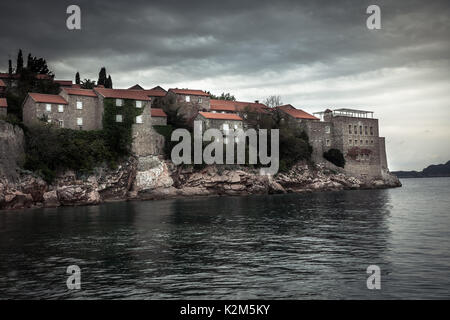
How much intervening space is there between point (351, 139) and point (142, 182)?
49.3 metres

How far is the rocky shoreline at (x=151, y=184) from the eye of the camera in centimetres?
4653

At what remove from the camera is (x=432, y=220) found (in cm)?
3150

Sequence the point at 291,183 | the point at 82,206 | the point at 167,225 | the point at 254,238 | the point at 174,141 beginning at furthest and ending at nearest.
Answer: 1. the point at 291,183
2. the point at 174,141
3. the point at 82,206
4. the point at 167,225
5. the point at 254,238

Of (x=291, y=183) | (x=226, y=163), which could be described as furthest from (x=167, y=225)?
(x=291, y=183)

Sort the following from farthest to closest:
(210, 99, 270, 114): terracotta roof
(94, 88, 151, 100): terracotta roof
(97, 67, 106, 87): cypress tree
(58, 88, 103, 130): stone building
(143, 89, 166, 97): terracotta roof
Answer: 1. (97, 67, 106, 87): cypress tree
2. (210, 99, 270, 114): terracotta roof
3. (143, 89, 166, 97): terracotta roof
4. (94, 88, 151, 100): terracotta roof
5. (58, 88, 103, 130): stone building

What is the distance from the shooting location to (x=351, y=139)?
289 ft

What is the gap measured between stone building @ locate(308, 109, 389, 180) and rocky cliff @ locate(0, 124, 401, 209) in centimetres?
497

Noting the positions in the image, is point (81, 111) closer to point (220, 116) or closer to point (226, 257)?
point (220, 116)

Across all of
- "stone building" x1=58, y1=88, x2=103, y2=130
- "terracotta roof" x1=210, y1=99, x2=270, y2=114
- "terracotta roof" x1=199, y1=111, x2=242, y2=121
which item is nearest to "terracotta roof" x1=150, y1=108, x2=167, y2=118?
"terracotta roof" x1=199, y1=111, x2=242, y2=121

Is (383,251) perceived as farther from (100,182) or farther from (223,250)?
(100,182)

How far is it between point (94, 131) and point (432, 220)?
43.3 metres

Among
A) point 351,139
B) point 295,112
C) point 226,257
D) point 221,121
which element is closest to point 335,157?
point 351,139

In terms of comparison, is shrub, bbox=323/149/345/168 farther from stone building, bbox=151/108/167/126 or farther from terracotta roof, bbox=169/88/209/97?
stone building, bbox=151/108/167/126

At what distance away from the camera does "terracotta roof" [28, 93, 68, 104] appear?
5412 centimetres
